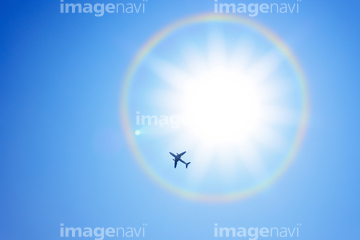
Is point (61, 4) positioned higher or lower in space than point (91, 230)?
higher

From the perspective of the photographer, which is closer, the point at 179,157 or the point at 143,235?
the point at 143,235

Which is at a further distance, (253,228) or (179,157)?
(179,157)

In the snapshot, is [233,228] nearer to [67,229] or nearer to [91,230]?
[91,230]

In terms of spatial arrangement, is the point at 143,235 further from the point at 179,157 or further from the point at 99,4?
the point at 99,4

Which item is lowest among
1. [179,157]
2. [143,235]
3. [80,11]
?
[143,235]

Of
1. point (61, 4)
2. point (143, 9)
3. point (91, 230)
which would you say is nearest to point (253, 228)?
point (91, 230)

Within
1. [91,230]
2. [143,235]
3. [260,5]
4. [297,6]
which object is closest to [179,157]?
[143,235]

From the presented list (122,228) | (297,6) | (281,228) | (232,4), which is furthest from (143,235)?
(297,6)

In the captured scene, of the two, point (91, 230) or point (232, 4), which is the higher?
point (232, 4)
